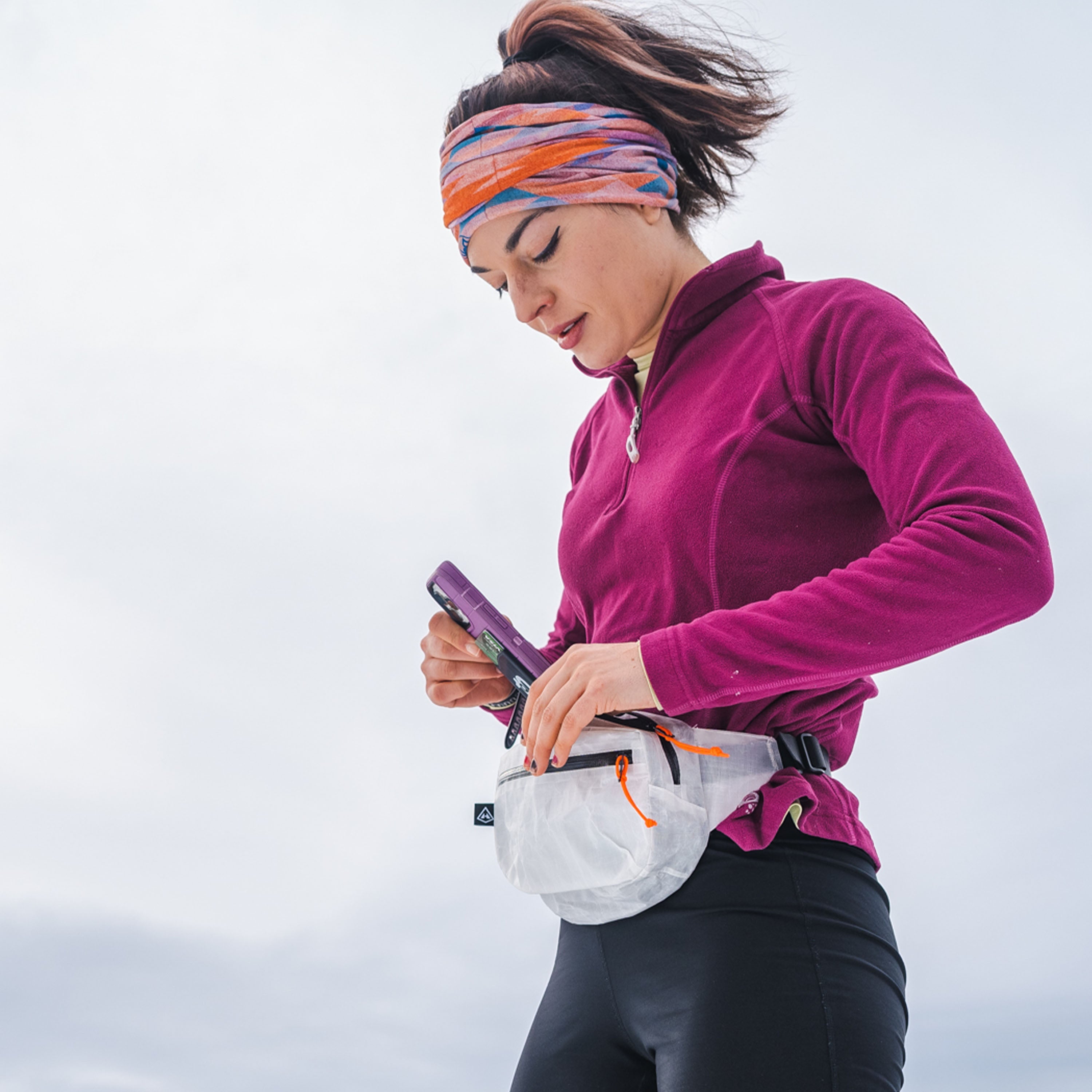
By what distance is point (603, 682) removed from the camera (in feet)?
2.93

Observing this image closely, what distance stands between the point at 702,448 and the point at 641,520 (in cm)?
9

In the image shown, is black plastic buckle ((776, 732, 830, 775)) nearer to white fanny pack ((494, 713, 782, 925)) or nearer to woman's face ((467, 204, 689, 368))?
white fanny pack ((494, 713, 782, 925))

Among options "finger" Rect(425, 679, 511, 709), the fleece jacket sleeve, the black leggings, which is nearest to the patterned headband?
the fleece jacket sleeve

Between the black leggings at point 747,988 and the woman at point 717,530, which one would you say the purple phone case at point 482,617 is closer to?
the woman at point 717,530

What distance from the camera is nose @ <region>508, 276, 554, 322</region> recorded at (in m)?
1.22

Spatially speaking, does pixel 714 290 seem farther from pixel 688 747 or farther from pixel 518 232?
pixel 688 747

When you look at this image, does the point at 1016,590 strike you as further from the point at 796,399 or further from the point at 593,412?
the point at 593,412

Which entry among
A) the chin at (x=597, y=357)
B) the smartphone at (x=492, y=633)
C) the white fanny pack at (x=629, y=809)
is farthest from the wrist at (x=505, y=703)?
the chin at (x=597, y=357)

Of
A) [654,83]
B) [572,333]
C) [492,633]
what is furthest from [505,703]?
[654,83]

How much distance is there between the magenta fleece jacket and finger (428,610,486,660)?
0.14 metres

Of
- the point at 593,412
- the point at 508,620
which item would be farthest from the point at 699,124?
the point at 508,620

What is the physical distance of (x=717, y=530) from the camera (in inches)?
40.6

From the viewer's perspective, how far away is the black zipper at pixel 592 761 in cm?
96

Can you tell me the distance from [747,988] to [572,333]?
0.70 m
